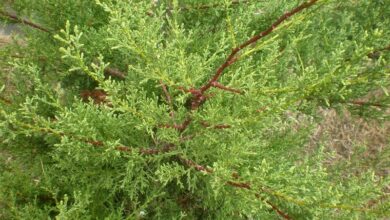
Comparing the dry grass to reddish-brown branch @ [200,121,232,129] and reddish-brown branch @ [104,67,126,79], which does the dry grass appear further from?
reddish-brown branch @ [200,121,232,129]

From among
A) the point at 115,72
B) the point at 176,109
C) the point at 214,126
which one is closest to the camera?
the point at 214,126

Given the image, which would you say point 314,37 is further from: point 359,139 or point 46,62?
point 359,139

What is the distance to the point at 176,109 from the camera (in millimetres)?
2539

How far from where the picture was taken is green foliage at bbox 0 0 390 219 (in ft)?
5.65

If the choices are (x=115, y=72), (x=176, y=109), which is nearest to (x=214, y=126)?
(x=176, y=109)

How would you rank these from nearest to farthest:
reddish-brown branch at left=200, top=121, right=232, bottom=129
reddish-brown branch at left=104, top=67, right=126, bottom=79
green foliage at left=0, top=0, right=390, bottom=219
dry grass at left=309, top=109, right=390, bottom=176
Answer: green foliage at left=0, top=0, right=390, bottom=219 → reddish-brown branch at left=200, top=121, right=232, bottom=129 → reddish-brown branch at left=104, top=67, right=126, bottom=79 → dry grass at left=309, top=109, right=390, bottom=176

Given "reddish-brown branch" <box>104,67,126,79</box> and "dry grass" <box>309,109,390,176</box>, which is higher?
"dry grass" <box>309,109,390,176</box>

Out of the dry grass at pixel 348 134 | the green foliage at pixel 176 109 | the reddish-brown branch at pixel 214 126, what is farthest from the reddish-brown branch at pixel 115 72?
the dry grass at pixel 348 134

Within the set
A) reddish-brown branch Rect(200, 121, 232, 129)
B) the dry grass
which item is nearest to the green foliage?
reddish-brown branch Rect(200, 121, 232, 129)

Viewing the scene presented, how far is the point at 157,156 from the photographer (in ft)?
7.11

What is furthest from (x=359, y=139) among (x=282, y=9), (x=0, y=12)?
(x=0, y=12)

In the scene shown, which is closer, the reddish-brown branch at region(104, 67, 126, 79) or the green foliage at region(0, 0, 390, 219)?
the green foliage at region(0, 0, 390, 219)

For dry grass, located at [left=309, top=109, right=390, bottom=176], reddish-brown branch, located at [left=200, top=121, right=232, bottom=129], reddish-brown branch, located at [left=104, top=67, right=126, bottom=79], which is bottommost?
reddish-brown branch, located at [left=200, top=121, right=232, bottom=129]

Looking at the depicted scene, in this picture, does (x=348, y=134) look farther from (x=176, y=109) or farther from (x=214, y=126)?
(x=214, y=126)
